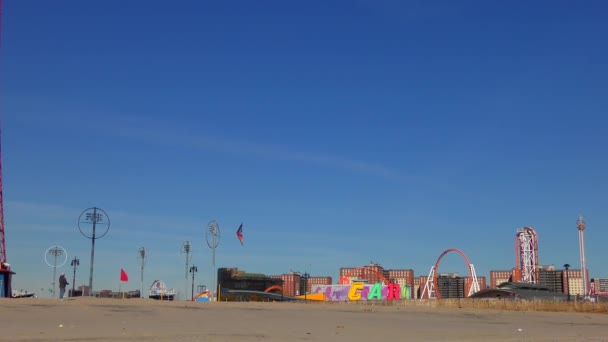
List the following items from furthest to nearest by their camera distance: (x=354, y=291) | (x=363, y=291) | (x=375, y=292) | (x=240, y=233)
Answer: (x=363, y=291)
(x=354, y=291)
(x=375, y=292)
(x=240, y=233)

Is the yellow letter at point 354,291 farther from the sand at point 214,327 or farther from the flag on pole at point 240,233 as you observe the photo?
the sand at point 214,327

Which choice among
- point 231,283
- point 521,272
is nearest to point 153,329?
point 521,272

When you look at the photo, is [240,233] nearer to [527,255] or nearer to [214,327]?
[214,327]

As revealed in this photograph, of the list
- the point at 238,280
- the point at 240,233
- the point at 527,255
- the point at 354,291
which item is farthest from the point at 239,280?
the point at 240,233

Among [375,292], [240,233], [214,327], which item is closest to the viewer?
[214,327]

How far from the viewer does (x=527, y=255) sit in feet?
443

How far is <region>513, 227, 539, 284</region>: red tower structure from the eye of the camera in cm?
13412

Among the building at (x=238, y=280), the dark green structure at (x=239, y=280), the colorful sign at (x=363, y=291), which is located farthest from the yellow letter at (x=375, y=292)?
the building at (x=238, y=280)

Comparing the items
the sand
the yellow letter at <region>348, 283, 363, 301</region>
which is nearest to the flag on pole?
the sand

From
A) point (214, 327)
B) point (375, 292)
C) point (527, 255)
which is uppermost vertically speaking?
point (527, 255)

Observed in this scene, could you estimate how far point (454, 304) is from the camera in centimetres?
4162

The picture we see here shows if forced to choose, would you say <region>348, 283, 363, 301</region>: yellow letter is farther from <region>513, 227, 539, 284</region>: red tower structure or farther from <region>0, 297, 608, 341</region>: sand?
<region>0, 297, 608, 341</region>: sand

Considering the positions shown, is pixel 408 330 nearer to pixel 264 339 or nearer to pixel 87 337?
pixel 264 339

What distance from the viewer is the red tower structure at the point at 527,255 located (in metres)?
134
